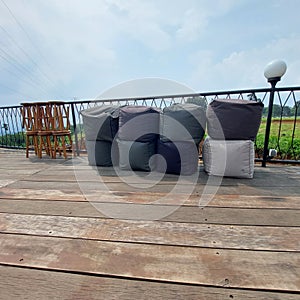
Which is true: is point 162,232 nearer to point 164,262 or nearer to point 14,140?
point 164,262

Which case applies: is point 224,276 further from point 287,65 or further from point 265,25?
point 265,25

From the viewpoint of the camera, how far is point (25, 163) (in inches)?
102

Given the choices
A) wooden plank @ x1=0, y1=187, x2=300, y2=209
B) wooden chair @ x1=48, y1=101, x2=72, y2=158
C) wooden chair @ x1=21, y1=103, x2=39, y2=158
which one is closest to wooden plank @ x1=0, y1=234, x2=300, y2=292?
wooden plank @ x1=0, y1=187, x2=300, y2=209

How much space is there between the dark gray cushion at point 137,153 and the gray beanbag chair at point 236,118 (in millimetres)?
655

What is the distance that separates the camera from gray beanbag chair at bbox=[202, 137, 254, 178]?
166 cm

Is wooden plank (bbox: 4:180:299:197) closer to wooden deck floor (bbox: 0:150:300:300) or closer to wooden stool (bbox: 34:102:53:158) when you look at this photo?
wooden deck floor (bbox: 0:150:300:300)

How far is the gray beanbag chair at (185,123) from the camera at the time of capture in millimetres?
1759

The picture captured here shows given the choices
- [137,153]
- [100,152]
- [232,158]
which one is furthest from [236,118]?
[100,152]

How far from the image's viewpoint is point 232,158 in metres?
1.69

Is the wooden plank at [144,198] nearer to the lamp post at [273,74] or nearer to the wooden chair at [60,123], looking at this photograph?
the lamp post at [273,74]

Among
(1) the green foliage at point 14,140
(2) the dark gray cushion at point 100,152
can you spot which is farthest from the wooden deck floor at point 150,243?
(1) the green foliage at point 14,140

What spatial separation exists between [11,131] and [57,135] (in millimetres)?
1952

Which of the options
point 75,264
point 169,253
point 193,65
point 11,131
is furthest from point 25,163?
point 193,65

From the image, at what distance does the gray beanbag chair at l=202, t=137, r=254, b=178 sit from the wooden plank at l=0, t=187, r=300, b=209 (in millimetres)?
410
